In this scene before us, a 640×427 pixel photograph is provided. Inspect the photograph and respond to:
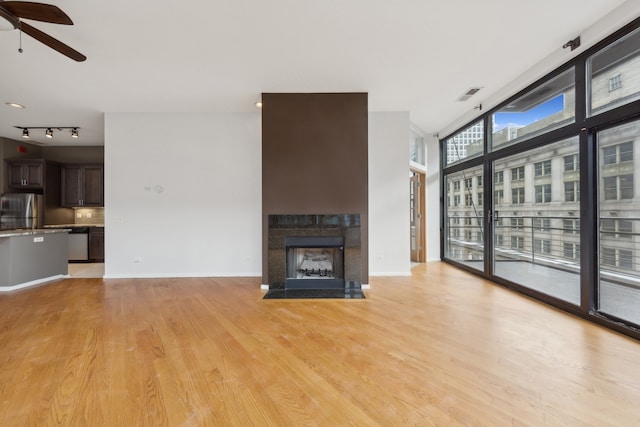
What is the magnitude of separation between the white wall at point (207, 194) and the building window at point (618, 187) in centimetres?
251

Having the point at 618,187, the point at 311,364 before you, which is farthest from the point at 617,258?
the point at 311,364

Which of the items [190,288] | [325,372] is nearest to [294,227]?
[190,288]

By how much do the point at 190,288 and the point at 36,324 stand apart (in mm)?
1649

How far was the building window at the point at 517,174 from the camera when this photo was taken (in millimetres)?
4230

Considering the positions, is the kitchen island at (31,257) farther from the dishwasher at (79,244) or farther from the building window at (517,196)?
the building window at (517,196)

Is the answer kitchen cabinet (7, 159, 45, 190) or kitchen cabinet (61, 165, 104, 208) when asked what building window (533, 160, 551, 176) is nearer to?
kitchen cabinet (61, 165, 104, 208)

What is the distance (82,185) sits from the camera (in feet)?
22.3

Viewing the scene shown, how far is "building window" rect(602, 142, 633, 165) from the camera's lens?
8.92 ft

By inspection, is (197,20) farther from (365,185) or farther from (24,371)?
(24,371)

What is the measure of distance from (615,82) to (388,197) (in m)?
2.98

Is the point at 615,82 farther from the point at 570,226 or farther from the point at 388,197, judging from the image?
the point at 388,197

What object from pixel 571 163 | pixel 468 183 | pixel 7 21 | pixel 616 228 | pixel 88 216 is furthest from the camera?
pixel 88 216

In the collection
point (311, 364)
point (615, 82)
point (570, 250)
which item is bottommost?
point (311, 364)

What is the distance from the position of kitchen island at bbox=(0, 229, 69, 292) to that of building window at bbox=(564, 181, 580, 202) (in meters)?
7.83
